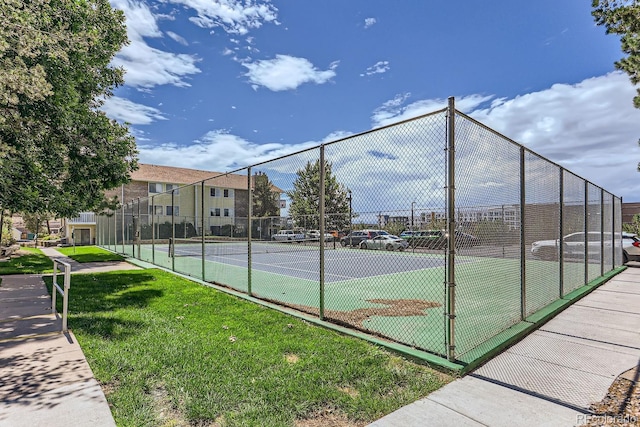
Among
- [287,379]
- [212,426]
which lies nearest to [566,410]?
[287,379]

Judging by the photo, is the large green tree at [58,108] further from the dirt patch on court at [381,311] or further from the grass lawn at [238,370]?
the dirt patch on court at [381,311]

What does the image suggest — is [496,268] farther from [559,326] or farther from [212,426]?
[212,426]

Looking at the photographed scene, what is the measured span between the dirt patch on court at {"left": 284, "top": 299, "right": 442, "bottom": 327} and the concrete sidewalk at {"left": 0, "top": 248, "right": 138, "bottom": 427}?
3187mm

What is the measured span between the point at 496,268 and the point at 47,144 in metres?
9.59

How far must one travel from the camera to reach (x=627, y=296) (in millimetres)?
7414

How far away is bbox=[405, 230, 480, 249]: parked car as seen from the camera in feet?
12.1

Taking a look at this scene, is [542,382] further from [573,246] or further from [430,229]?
[573,246]

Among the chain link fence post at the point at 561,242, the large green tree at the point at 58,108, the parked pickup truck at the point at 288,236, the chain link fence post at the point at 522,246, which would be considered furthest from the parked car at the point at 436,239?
the large green tree at the point at 58,108

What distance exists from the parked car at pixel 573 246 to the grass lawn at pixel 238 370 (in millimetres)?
3667

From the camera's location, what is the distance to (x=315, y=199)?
5609 millimetres

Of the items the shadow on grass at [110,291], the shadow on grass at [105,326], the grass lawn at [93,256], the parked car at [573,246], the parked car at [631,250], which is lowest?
the grass lawn at [93,256]

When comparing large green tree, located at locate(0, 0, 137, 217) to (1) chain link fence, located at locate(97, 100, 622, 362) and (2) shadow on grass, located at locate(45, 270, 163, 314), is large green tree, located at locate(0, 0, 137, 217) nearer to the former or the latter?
(2) shadow on grass, located at locate(45, 270, 163, 314)

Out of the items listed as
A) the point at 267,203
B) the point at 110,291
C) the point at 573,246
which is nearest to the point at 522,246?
the point at 573,246

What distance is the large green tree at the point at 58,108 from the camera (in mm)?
4957
